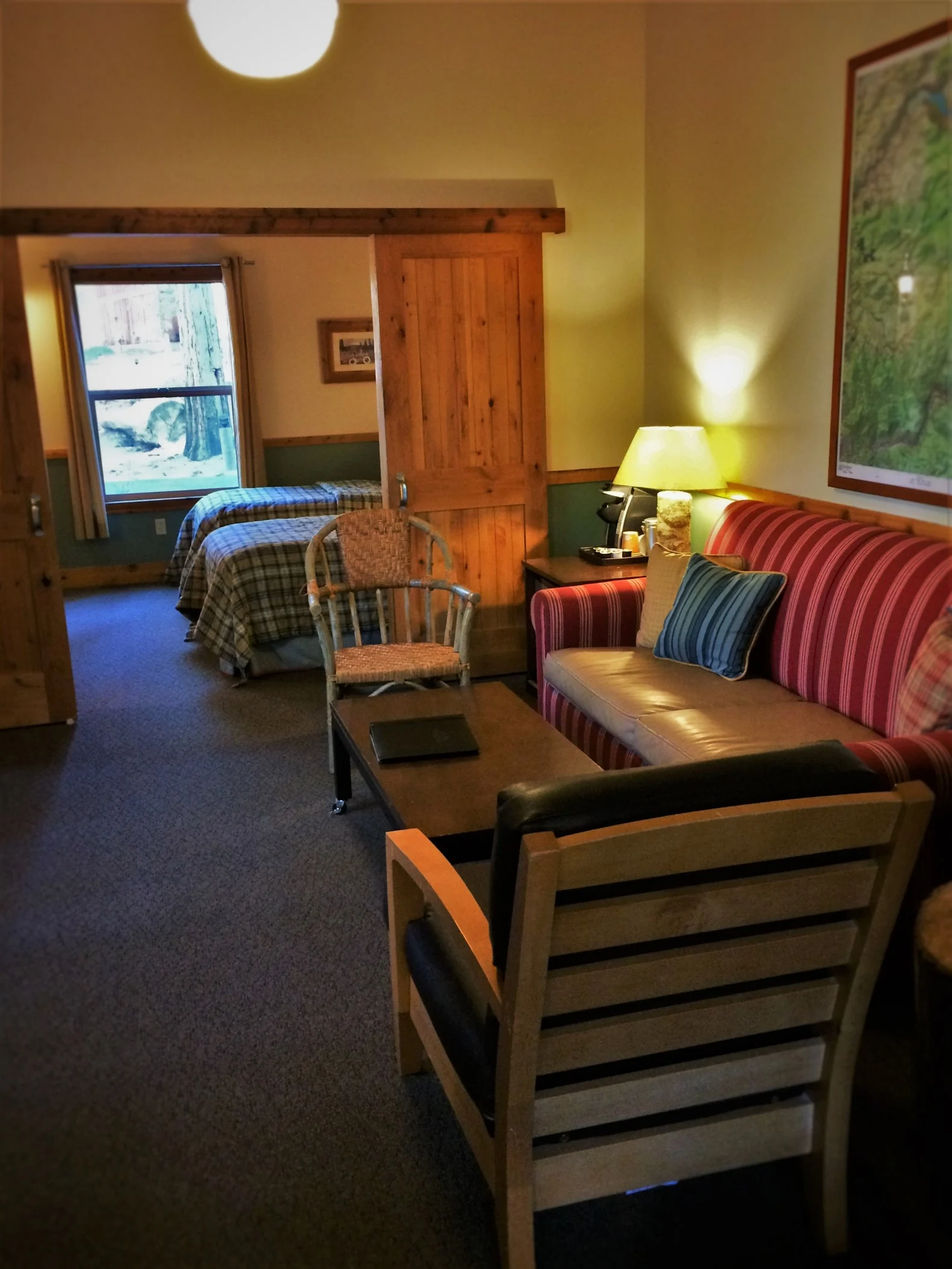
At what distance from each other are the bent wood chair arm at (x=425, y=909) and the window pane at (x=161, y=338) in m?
5.23

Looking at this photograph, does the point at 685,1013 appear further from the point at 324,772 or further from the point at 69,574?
the point at 69,574

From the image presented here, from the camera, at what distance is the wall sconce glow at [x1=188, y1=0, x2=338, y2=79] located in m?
0.74

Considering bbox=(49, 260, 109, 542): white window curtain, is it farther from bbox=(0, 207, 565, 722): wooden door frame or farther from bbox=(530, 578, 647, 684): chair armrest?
bbox=(530, 578, 647, 684): chair armrest

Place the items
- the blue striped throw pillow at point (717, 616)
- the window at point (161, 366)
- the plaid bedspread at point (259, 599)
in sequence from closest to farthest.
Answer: the blue striped throw pillow at point (717, 616) → the plaid bedspread at point (259, 599) → the window at point (161, 366)

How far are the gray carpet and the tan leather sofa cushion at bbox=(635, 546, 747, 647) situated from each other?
1.02 m

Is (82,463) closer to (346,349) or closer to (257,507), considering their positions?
(257,507)

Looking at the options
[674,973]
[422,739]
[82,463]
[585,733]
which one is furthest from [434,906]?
[82,463]

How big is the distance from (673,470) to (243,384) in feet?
12.4

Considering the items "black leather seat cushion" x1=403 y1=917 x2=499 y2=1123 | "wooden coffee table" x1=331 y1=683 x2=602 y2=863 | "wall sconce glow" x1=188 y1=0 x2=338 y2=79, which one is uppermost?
"wall sconce glow" x1=188 y1=0 x2=338 y2=79

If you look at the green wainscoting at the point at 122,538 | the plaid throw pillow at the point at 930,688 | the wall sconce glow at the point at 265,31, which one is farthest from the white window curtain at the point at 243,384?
the wall sconce glow at the point at 265,31

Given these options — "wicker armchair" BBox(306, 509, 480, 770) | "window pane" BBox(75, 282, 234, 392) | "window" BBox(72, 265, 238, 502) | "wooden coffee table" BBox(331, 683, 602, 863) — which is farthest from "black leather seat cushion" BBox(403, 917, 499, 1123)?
"window pane" BBox(75, 282, 234, 392)

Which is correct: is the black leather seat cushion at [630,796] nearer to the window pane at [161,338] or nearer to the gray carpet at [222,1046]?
the gray carpet at [222,1046]

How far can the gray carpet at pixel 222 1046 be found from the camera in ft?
1.86

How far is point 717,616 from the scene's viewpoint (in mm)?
2975
